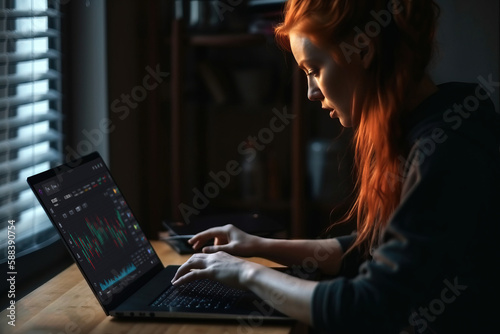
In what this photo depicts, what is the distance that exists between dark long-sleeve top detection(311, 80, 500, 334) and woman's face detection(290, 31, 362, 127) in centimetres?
13

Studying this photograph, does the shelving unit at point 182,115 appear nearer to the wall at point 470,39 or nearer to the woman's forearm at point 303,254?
the wall at point 470,39

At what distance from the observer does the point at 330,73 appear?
1.24 meters

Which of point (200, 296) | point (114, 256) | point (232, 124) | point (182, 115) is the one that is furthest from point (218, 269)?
point (232, 124)

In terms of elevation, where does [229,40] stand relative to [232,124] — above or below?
above

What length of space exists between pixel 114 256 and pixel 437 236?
67cm

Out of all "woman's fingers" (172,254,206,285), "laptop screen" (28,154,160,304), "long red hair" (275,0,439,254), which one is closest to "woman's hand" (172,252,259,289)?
"woman's fingers" (172,254,206,285)

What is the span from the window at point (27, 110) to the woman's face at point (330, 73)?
76cm

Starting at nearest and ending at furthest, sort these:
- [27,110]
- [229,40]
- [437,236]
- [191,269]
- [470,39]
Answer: [437,236]
[191,269]
[27,110]
[229,40]
[470,39]

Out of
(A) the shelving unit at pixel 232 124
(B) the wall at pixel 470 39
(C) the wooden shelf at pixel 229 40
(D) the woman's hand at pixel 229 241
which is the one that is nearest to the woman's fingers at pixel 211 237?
(D) the woman's hand at pixel 229 241

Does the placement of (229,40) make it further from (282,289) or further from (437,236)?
(437,236)

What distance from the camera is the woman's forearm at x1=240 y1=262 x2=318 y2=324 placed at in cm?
110

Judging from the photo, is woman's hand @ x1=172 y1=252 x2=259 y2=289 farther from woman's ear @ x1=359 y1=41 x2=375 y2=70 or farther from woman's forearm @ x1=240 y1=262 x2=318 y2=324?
woman's ear @ x1=359 y1=41 x2=375 y2=70

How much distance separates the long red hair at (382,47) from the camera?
118cm

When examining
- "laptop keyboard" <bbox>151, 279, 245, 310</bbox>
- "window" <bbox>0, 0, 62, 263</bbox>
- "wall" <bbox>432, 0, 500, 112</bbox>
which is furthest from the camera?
"wall" <bbox>432, 0, 500, 112</bbox>
